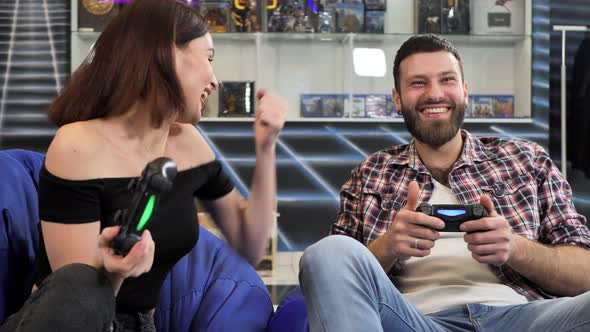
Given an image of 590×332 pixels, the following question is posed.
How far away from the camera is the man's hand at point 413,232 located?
1564 mm

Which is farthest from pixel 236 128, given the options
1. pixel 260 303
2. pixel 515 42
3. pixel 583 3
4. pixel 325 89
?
pixel 260 303

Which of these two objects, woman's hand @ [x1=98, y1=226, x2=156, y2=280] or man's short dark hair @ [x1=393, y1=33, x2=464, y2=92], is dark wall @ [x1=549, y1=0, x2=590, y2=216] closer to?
man's short dark hair @ [x1=393, y1=33, x2=464, y2=92]

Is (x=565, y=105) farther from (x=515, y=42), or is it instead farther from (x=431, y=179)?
(x=431, y=179)

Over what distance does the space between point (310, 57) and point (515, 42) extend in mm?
1322

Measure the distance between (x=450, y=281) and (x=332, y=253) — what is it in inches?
17.3

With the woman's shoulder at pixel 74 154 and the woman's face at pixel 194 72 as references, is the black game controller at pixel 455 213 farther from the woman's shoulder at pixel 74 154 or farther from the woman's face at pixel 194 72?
the woman's shoulder at pixel 74 154

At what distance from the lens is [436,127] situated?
1.95 meters

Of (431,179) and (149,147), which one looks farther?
(431,179)

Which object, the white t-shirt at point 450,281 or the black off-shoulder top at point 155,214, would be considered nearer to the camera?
the black off-shoulder top at point 155,214

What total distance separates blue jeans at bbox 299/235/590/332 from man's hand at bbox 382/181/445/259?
155 millimetres

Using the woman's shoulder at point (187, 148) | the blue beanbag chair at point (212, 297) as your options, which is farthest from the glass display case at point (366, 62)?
the woman's shoulder at point (187, 148)

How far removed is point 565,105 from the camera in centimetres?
453

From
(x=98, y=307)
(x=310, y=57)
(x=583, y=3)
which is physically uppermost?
(x=583, y=3)

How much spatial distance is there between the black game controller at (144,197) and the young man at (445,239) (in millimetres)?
518
